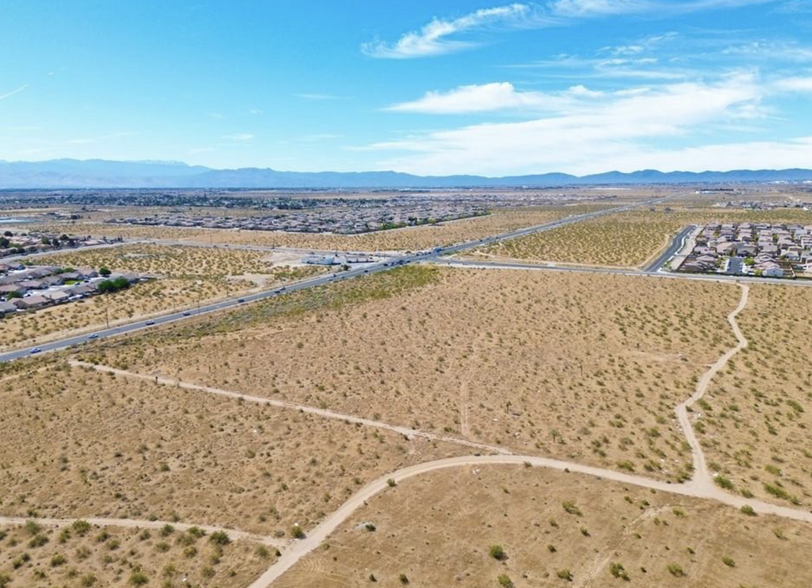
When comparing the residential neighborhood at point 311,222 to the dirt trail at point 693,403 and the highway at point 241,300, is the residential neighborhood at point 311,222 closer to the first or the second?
the highway at point 241,300

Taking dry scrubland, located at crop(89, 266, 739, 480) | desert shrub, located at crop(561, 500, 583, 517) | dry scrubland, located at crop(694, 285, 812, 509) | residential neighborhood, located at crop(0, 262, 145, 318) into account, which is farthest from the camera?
residential neighborhood, located at crop(0, 262, 145, 318)

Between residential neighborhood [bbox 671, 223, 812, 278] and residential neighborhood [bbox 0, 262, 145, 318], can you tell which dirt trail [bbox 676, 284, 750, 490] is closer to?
residential neighborhood [bbox 671, 223, 812, 278]

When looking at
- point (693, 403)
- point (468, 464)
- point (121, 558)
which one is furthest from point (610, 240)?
point (121, 558)

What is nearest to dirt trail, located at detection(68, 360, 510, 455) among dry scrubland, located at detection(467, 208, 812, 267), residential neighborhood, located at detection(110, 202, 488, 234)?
dry scrubland, located at detection(467, 208, 812, 267)

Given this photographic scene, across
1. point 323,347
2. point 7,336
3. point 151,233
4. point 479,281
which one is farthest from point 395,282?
point 151,233

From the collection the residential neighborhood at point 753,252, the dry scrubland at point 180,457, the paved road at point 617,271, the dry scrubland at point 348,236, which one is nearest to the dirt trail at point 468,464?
the dry scrubland at point 180,457

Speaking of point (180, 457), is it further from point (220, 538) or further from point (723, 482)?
point (723, 482)

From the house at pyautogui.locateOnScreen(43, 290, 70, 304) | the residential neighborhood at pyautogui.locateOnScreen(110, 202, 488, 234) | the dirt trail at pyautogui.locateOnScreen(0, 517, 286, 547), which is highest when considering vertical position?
the residential neighborhood at pyautogui.locateOnScreen(110, 202, 488, 234)
